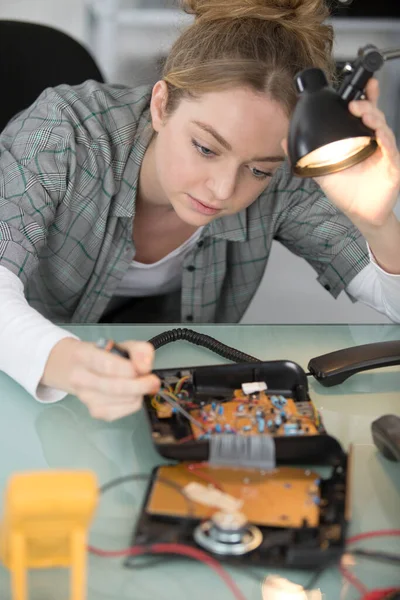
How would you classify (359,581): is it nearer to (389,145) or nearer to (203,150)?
(389,145)

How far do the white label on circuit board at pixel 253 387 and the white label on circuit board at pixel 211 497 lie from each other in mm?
209

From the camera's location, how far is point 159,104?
4.00ft

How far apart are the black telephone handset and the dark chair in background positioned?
0.93 m

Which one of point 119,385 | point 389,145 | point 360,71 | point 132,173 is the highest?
point 360,71

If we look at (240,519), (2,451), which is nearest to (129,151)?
(2,451)

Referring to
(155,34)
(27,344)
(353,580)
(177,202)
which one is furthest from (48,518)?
(155,34)

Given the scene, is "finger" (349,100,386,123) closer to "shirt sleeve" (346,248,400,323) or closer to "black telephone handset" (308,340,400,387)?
"black telephone handset" (308,340,400,387)

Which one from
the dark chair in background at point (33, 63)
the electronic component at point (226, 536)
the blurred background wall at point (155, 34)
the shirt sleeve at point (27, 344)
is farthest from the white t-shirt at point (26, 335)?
the blurred background wall at point (155, 34)

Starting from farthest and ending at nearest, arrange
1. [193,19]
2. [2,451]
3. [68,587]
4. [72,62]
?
[72,62] < [193,19] < [2,451] < [68,587]

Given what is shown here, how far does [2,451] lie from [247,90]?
592 mm

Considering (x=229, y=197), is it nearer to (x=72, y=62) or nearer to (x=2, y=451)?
(x=2, y=451)

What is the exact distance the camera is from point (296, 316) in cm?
270

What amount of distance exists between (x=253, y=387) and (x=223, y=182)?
342mm

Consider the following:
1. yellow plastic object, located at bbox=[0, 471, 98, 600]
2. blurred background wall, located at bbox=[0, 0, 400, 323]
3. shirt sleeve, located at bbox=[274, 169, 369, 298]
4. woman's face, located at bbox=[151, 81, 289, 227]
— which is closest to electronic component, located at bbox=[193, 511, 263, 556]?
yellow plastic object, located at bbox=[0, 471, 98, 600]
